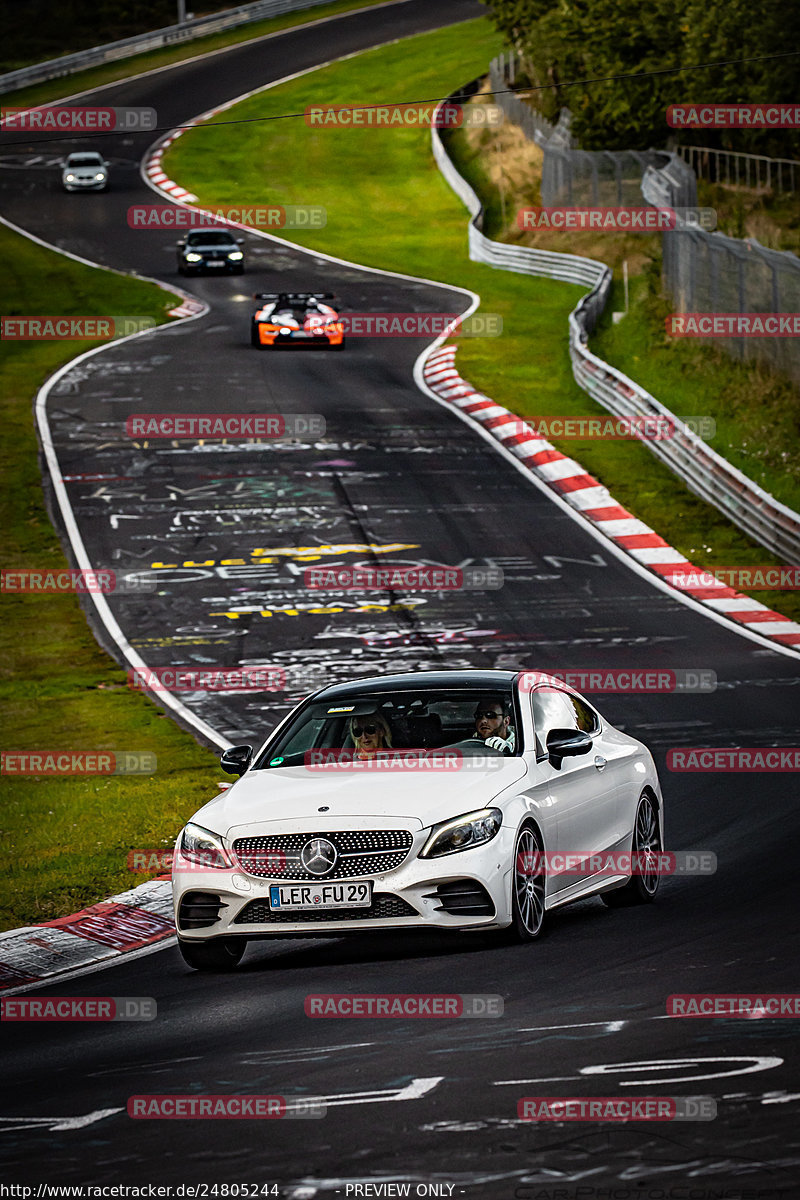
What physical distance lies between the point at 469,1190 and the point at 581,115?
55.6 m

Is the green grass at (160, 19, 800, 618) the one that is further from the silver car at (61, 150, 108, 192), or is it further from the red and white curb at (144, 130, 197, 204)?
the silver car at (61, 150, 108, 192)

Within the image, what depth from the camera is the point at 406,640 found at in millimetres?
22062

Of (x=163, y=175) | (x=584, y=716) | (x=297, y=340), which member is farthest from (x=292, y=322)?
(x=584, y=716)

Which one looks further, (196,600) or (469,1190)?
(196,600)

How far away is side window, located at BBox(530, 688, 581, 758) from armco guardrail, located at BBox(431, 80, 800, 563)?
1347 cm

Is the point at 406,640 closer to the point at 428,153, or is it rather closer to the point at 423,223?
the point at 423,223

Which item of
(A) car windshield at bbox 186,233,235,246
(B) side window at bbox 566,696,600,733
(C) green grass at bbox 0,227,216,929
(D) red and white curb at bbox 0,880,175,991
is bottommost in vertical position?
(A) car windshield at bbox 186,233,235,246

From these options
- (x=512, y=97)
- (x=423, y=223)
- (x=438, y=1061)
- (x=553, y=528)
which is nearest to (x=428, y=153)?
(x=512, y=97)

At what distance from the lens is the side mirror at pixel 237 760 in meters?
10.8

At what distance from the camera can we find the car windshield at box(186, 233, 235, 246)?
5216 cm

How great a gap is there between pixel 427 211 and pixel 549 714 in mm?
53606

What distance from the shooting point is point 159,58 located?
8956cm

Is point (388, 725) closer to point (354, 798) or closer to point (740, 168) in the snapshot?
point (354, 798)

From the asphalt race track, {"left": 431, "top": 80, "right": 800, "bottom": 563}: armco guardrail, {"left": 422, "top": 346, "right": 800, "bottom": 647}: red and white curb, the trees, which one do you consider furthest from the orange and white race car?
the trees
